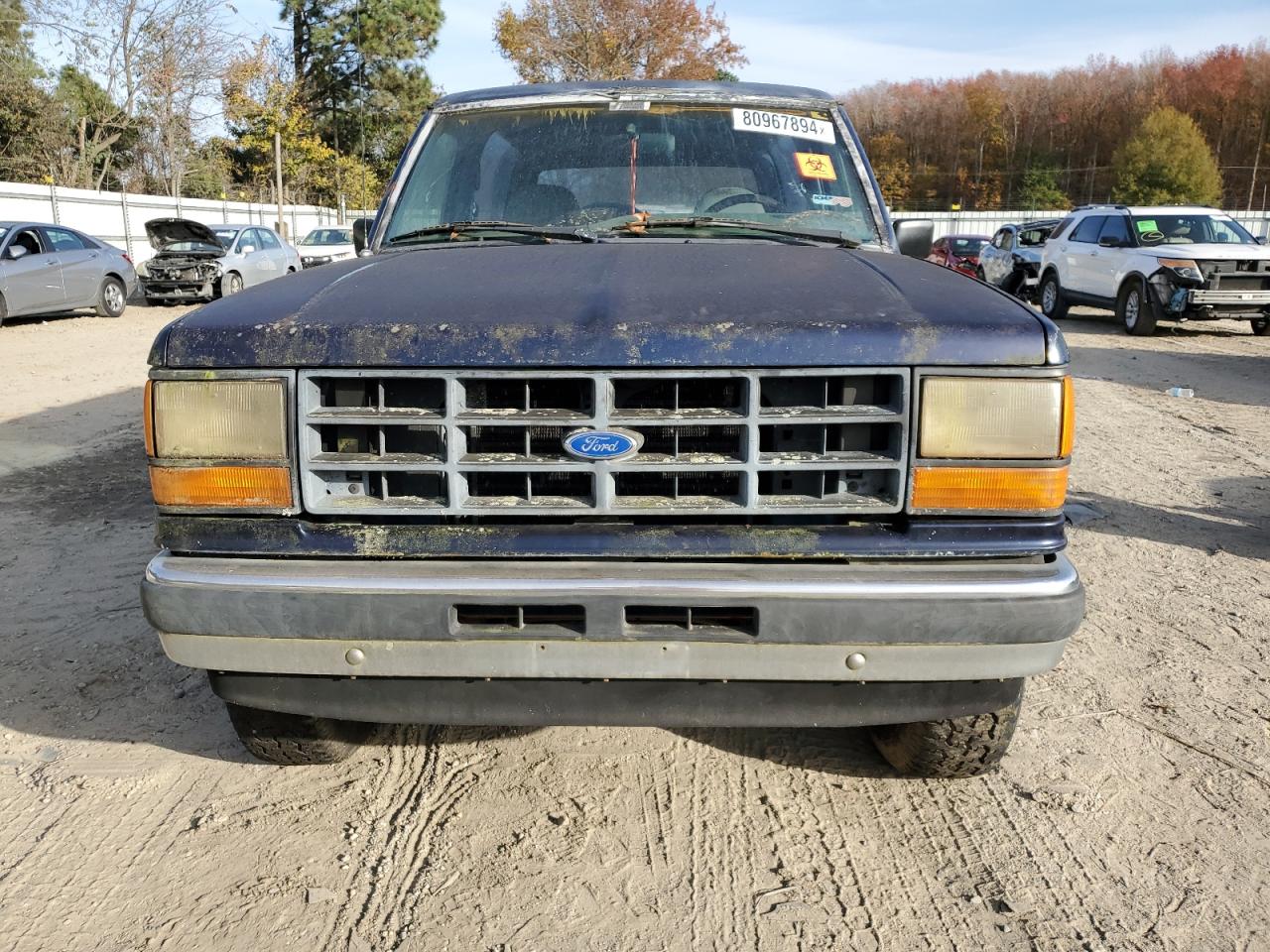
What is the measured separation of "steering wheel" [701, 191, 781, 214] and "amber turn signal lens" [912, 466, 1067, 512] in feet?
5.19

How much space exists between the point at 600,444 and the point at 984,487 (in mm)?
870

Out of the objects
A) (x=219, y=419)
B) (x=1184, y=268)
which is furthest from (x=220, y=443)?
(x=1184, y=268)

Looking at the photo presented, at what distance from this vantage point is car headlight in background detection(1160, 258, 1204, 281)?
1330cm

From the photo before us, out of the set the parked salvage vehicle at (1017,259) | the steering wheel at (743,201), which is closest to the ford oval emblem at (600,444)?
the steering wheel at (743,201)

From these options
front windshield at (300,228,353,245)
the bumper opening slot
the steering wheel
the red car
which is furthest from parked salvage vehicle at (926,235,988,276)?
the bumper opening slot

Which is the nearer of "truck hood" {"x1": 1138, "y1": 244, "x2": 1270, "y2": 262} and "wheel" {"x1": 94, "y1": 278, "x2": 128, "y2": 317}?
"truck hood" {"x1": 1138, "y1": 244, "x2": 1270, "y2": 262}

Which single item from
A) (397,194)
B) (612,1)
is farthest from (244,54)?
(397,194)

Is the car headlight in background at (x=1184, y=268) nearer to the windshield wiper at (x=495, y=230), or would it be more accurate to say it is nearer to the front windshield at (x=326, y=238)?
the windshield wiper at (x=495, y=230)

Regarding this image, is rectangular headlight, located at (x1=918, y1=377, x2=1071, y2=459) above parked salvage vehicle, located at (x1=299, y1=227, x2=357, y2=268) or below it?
below

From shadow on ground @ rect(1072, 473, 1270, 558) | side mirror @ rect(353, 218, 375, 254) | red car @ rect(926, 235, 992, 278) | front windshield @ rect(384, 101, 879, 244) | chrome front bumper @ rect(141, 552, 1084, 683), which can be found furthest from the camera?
red car @ rect(926, 235, 992, 278)

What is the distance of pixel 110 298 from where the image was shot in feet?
55.3

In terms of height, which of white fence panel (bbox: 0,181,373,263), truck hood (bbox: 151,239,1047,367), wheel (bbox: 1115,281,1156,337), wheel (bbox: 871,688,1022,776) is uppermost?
white fence panel (bbox: 0,181,373,263)

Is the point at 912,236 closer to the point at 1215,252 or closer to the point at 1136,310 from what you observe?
the point at 1215,252

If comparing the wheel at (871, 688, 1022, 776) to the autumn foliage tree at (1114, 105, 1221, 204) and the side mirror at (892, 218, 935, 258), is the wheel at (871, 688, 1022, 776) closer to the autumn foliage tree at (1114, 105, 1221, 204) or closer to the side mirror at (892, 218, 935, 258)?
the side mirror at (892, 218, 935, 258)
